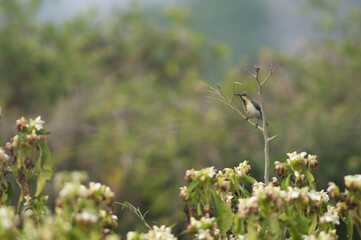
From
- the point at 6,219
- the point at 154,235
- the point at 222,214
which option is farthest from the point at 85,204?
the point at 222,214

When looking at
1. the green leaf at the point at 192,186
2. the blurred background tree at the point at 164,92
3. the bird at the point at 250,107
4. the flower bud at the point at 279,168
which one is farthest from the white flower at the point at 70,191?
the blurred background tree at the point at 164,92

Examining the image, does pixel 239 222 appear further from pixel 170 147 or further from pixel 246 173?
pixel 170 147

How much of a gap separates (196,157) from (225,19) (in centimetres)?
1048

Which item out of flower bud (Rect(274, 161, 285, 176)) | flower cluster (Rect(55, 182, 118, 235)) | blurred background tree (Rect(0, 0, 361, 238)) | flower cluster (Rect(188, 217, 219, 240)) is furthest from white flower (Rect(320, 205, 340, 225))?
blurred background tree (Rect(0, 0, 361, 238))

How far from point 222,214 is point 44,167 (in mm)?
578

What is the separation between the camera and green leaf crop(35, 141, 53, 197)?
1.49 meters

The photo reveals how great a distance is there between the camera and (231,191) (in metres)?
1.61

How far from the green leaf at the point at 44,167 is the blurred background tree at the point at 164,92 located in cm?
389

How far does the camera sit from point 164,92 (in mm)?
11273

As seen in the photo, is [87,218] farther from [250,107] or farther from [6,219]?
[250,107]

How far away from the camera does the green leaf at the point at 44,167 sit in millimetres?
1487

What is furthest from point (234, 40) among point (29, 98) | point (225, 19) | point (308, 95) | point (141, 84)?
point (29, 98)

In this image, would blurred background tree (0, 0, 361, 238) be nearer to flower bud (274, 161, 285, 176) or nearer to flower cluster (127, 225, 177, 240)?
flower bud (274, 161, 285, 176)

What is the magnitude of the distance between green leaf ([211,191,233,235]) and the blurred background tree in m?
4.06
